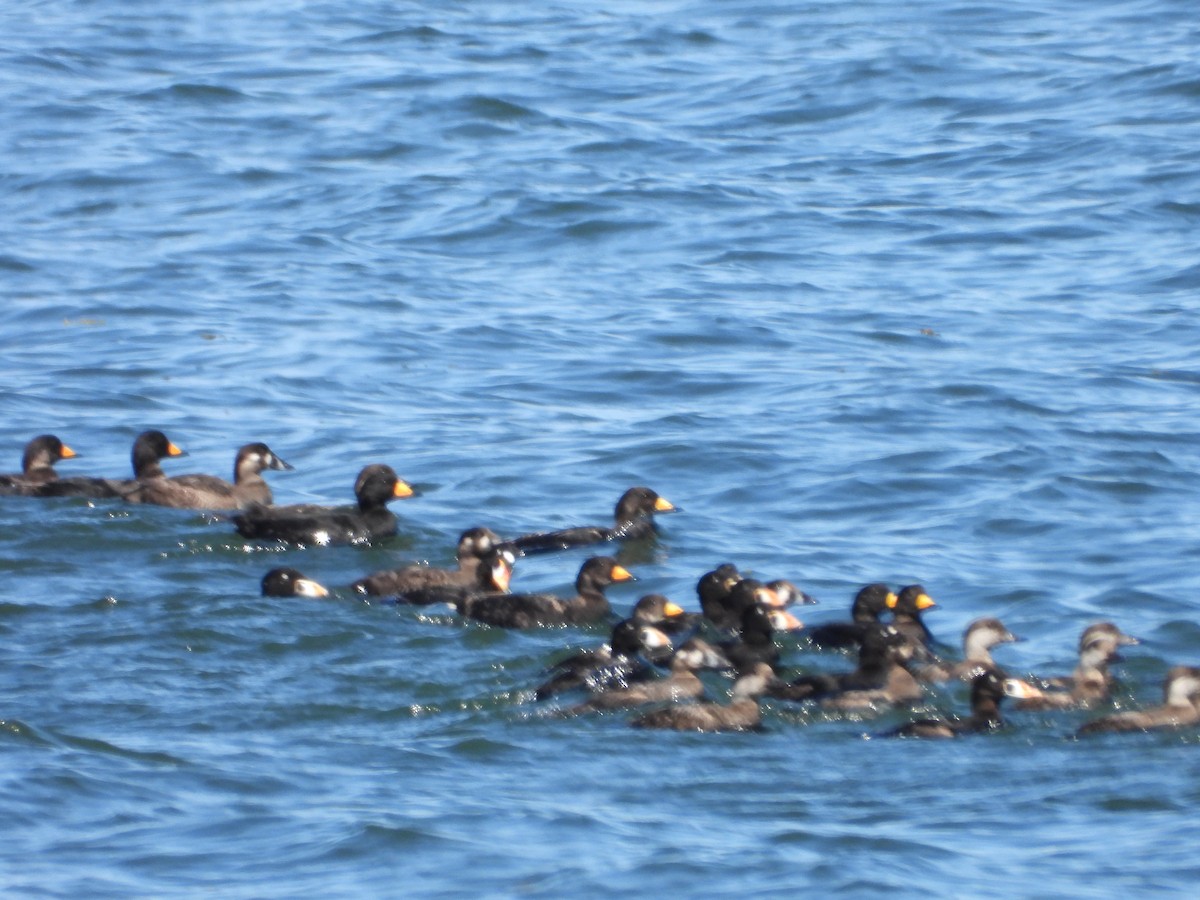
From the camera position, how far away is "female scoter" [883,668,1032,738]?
31.7 feet

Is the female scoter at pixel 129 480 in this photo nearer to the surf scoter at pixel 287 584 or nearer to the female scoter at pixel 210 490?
the female scoter at pixel 210 490

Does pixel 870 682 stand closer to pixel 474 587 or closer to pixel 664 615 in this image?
pixel 664 615

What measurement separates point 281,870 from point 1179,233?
14.2 metres

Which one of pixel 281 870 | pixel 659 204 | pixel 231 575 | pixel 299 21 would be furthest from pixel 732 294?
pixel 299 21

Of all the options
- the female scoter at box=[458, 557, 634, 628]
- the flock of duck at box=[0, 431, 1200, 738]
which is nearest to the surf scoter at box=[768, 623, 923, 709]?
the flock of duck at box=[0, 431, 1200, 738]

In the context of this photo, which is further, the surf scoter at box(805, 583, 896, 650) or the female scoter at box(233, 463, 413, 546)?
the female scoter at box(233, 463, 413, 546)

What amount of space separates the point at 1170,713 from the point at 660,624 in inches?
103

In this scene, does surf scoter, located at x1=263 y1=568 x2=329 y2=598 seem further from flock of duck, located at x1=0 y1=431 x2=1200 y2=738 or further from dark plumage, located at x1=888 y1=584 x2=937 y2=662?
dark plumage, located at x1=888 y1=584 x2=937 y2=662

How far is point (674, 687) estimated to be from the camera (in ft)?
33.4

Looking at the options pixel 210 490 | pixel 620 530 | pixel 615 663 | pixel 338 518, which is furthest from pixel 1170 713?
pixel 210 490

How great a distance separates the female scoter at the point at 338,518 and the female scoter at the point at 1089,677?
4.13m

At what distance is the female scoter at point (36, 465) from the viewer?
43.5 feet

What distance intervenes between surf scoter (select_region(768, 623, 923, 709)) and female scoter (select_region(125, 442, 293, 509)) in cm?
419

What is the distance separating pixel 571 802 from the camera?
8.67m
